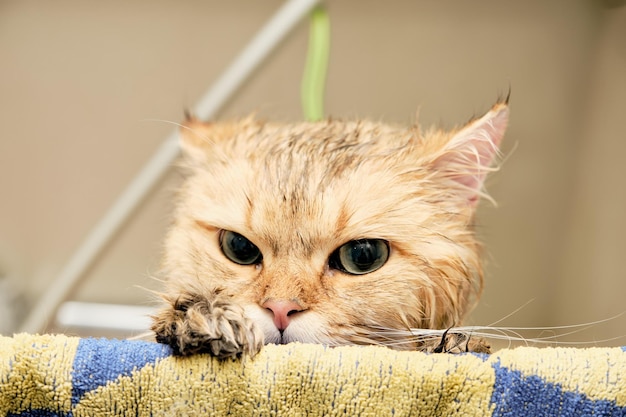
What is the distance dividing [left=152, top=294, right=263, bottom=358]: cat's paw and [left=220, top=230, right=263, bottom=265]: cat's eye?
210 millimetres

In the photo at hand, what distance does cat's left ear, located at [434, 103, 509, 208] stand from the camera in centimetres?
91

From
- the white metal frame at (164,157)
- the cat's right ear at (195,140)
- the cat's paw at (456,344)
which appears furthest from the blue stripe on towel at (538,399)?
the white metal frame at (164,157)

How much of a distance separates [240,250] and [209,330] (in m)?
0.31

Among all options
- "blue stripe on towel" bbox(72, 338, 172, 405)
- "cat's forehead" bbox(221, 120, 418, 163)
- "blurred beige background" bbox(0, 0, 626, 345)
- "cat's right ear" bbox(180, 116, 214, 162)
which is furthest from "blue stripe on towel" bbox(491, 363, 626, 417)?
"blurred beige background" bbox(0, 0, 626, 345)

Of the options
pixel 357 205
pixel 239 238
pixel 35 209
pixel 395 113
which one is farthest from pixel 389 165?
pixel 35 209

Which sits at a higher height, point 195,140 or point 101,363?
point 195,140

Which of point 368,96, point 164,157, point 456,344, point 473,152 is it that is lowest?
point 456,344

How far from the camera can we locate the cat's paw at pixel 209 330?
22.4 inches

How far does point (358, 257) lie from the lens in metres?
0.86

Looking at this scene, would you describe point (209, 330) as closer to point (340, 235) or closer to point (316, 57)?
point (340, 235)

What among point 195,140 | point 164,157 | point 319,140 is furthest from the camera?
point 164,157

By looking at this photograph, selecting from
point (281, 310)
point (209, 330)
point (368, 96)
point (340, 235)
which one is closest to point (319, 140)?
point (340, 235)

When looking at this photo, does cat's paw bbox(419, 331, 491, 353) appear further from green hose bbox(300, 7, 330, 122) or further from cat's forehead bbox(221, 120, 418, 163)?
green hose bbox(300, 7, 330, 122)

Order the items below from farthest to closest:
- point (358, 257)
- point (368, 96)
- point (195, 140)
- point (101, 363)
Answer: point (368, 96) → point (195, 140) → point (358, 257) → point (101, 363)
